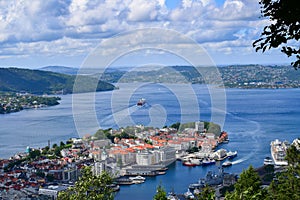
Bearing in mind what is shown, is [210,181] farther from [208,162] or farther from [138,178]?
[208,162]

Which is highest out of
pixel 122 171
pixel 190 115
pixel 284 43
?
pixel 284 43

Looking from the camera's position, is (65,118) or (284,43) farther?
(65,118)

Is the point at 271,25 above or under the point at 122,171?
above

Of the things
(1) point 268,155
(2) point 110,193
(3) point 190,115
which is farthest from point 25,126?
(2) point 110,193

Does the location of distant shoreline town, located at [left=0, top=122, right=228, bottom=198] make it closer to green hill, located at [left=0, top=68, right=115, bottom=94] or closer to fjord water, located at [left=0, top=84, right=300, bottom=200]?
fjord water, located at [left=0, top=84, right=300, bottom=200]

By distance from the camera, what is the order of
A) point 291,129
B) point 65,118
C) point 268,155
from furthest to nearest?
point 65,118, point 291,129, point 268,155

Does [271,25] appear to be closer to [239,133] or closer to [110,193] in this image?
[110,193]

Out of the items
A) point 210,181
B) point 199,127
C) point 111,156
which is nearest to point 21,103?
point 199,127

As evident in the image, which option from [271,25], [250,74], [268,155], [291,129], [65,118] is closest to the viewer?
[271,25]
